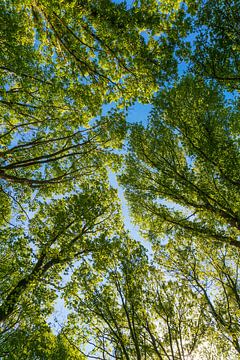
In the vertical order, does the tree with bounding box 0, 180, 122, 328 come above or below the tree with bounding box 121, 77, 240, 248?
below

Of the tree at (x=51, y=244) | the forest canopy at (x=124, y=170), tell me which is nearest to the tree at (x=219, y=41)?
the forest canopy at (x=124, y=170)

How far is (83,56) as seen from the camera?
27.2 ft

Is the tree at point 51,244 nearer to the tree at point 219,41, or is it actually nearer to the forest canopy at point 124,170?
the forest canopy at point 124,170

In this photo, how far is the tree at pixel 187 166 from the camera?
8828mm

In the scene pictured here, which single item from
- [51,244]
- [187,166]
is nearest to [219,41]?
[187,166]

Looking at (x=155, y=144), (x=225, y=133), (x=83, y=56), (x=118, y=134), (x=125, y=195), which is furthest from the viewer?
(x=125, y=195)

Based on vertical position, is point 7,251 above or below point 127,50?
below

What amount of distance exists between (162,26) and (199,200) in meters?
6.79

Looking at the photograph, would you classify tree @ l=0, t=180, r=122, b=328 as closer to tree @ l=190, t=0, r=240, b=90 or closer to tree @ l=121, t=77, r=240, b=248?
tree @ l=121, t=77, r=240, b=248

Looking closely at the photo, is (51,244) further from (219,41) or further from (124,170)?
(219,41)

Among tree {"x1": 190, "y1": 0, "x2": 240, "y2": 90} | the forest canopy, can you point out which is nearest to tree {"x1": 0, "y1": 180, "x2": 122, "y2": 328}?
the forest canopy

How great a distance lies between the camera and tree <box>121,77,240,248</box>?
29.0 ft

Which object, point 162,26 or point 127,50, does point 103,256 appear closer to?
point 127,50

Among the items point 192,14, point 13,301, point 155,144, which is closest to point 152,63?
point 192,14
